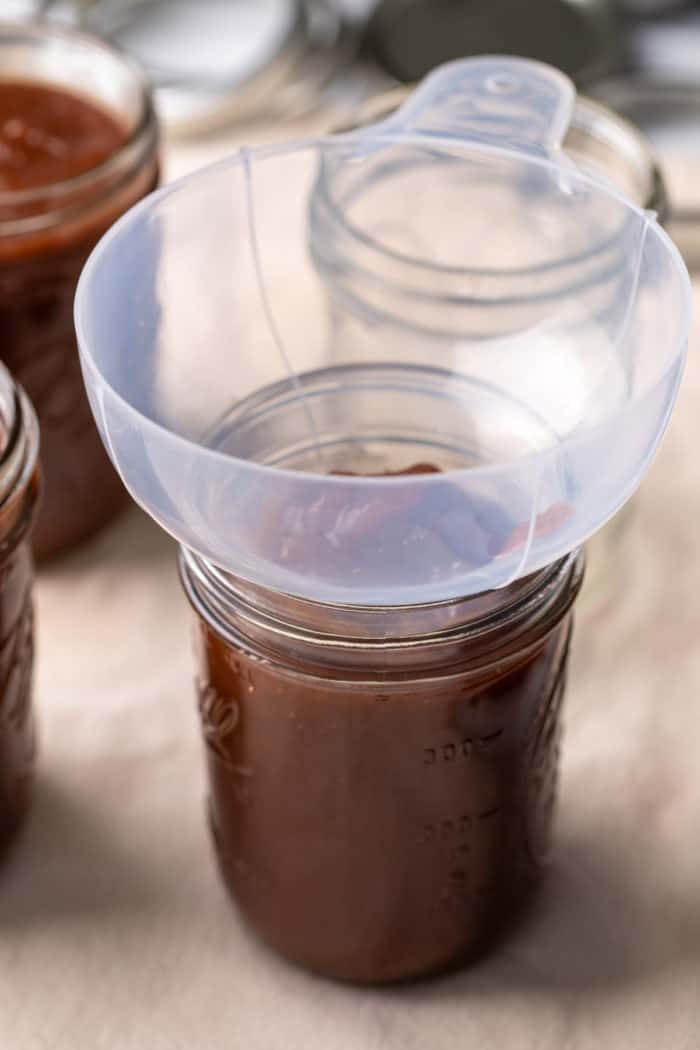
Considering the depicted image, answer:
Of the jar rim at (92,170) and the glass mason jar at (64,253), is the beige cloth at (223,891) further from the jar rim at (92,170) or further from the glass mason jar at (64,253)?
the jar rim at (92,170)

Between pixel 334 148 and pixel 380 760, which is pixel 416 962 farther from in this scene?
pixel 334 148

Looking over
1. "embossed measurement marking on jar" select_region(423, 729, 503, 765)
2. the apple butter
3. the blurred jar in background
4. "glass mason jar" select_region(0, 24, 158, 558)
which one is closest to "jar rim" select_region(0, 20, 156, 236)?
"glass mason jar" select_region(0, 24, 158, 558)

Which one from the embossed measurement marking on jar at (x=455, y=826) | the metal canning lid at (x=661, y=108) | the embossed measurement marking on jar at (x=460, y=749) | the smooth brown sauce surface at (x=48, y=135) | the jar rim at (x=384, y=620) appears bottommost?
the metal canning lid at (x=661, y=108)

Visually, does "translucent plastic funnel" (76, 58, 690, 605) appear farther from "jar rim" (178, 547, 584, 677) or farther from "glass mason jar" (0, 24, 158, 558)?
"glass mason jar" (0, 24, 158, 558)

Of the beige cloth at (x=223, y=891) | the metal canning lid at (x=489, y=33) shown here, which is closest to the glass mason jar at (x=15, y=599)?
the beige cloth at (x=223, y=891)

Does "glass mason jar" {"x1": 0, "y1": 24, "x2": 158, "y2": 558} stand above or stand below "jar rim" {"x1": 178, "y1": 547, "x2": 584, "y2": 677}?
below

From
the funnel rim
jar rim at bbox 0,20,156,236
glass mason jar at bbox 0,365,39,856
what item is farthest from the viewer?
jar rim at bbox 0,20,156,236

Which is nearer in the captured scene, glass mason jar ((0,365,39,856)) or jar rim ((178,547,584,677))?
jar rim ((178,547,584,677))
